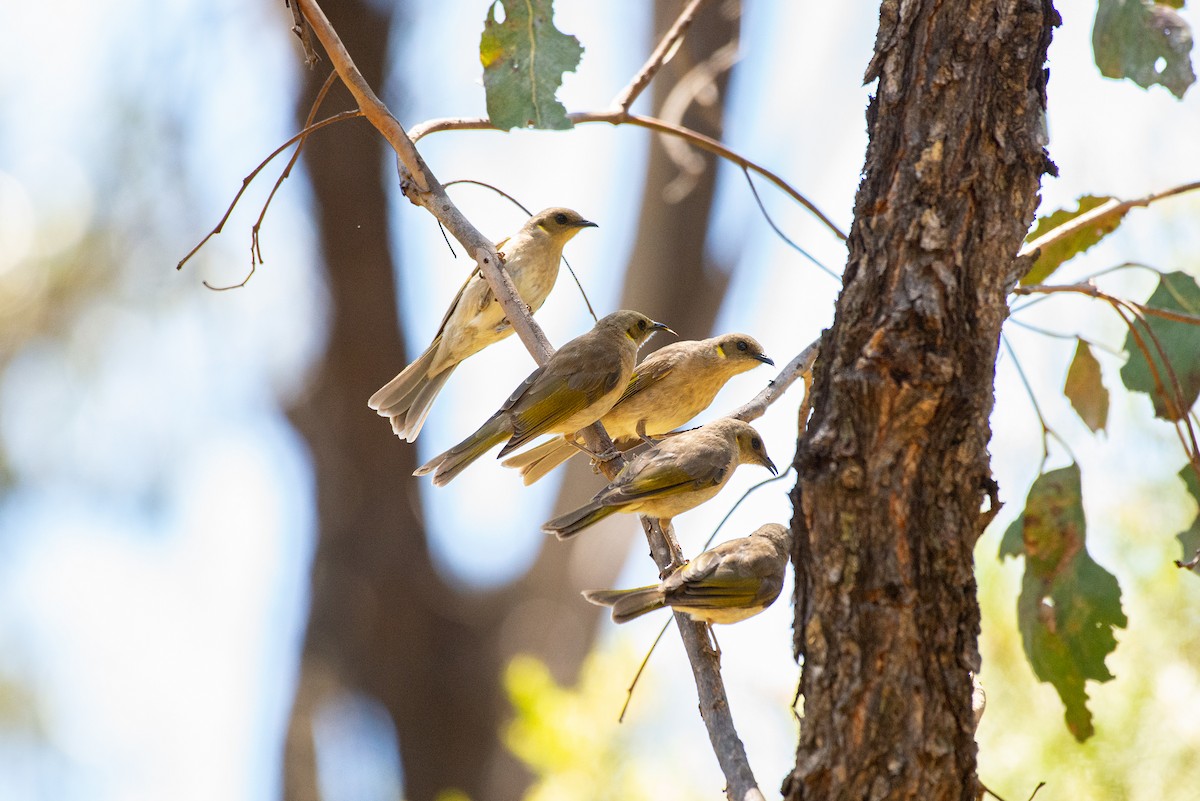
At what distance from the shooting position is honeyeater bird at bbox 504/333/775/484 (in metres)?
4.74

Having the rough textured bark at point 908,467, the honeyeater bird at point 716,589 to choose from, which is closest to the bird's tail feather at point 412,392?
the honeyeater bird at point 716,589

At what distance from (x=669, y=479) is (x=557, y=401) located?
1.57ft

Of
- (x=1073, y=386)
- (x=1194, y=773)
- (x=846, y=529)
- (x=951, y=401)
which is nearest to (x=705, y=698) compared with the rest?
(x=846, y=529)

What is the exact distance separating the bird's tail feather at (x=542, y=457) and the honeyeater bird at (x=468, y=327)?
0.50 metres

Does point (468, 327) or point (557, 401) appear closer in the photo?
point (557, 401)

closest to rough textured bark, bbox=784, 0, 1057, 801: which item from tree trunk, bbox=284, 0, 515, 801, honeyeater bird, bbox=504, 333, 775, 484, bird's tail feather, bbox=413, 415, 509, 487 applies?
bird's tail feather, bbox=413, 415, 509, 487

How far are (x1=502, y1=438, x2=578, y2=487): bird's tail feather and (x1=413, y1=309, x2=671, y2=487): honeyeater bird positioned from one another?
26cm

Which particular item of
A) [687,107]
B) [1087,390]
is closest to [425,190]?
[1087,390]

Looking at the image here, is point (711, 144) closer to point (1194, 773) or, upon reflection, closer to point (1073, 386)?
point (1073, 386)

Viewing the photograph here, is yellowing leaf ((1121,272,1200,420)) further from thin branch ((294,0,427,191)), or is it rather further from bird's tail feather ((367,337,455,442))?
bird's tail feather ((367,337,455,442))

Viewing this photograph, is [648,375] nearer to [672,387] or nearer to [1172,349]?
[672,387]

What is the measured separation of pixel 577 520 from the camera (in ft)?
11.2

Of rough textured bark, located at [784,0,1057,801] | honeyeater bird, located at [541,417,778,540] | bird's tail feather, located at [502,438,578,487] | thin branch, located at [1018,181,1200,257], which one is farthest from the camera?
bird's tail feather, located at [502,438,578,487]

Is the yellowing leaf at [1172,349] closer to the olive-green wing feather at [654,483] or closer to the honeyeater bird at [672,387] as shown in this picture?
the olive-green wing feather at [654,483]
